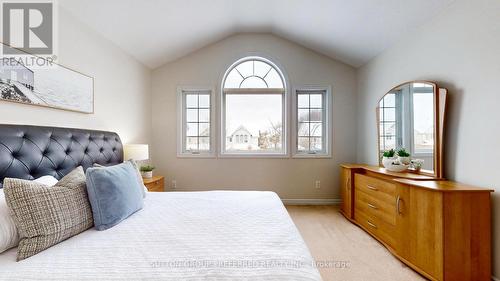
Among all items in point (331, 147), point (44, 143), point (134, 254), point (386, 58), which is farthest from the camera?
point (331, 147)

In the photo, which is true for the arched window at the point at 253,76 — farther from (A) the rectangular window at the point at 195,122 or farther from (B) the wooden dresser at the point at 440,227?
(B) the wooden dresser at the point at 440,227

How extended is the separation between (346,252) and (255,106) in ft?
8.38

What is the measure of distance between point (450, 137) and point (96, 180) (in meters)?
2.89

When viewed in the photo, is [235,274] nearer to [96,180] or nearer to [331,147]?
[96,180]

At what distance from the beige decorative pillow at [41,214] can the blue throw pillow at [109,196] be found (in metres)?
0.08

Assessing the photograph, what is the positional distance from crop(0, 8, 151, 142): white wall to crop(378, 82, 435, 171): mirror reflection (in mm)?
3470

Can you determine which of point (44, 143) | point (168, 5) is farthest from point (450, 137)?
point (44, 143)

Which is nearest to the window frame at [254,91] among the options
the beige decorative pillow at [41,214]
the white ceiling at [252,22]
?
the white ceiling at [252,22]

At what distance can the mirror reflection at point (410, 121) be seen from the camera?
222 cm

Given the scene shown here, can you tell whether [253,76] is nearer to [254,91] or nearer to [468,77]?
[254,91]

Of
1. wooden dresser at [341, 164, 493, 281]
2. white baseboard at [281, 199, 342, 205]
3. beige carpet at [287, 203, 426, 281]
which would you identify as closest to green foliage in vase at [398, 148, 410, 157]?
wooden dresser at [341, 164, 493, 281]

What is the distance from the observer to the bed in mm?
873

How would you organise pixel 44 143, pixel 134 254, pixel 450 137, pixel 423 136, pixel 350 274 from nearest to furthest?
1. pixel 134 254
2. pixel 44 143
3. pixel 350 274
4. pixel 450 137
5. pixel 423 136

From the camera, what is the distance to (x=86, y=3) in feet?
6.89
